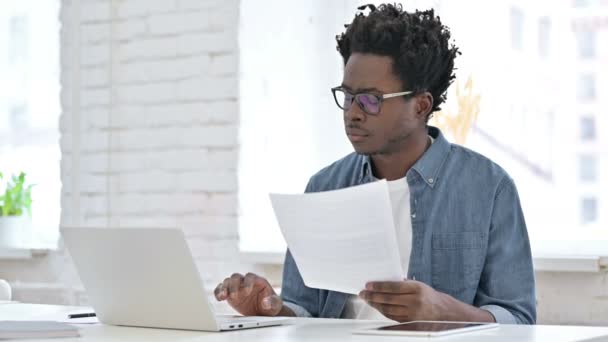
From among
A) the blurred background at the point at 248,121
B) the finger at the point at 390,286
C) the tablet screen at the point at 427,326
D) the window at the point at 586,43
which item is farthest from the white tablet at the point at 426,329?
the window at the point at 586,43

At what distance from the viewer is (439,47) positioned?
8.69 ft

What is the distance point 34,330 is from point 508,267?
1.05 meters

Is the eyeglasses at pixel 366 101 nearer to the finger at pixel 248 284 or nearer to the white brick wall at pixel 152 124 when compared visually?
the finger at pixel 248 284

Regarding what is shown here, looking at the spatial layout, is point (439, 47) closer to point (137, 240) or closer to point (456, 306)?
point (456, 306)

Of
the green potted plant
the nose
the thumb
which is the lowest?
the green potted plant

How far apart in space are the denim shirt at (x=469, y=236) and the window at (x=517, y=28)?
942 millimetres

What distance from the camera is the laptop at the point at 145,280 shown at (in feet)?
6.49

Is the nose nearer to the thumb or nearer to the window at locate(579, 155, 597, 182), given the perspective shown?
the thumb

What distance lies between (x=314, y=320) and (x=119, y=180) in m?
1.91

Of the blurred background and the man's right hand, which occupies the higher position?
the blurred background

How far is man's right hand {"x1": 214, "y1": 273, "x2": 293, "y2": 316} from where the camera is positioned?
2416 mm

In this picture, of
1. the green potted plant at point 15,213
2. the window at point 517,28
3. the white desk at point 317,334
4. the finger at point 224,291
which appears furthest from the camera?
the green potted plant at point 15,213

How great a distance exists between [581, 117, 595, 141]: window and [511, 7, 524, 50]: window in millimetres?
303

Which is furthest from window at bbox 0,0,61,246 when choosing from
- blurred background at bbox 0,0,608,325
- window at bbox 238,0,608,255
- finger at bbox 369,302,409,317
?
finger at bbox 369,302,409,317
